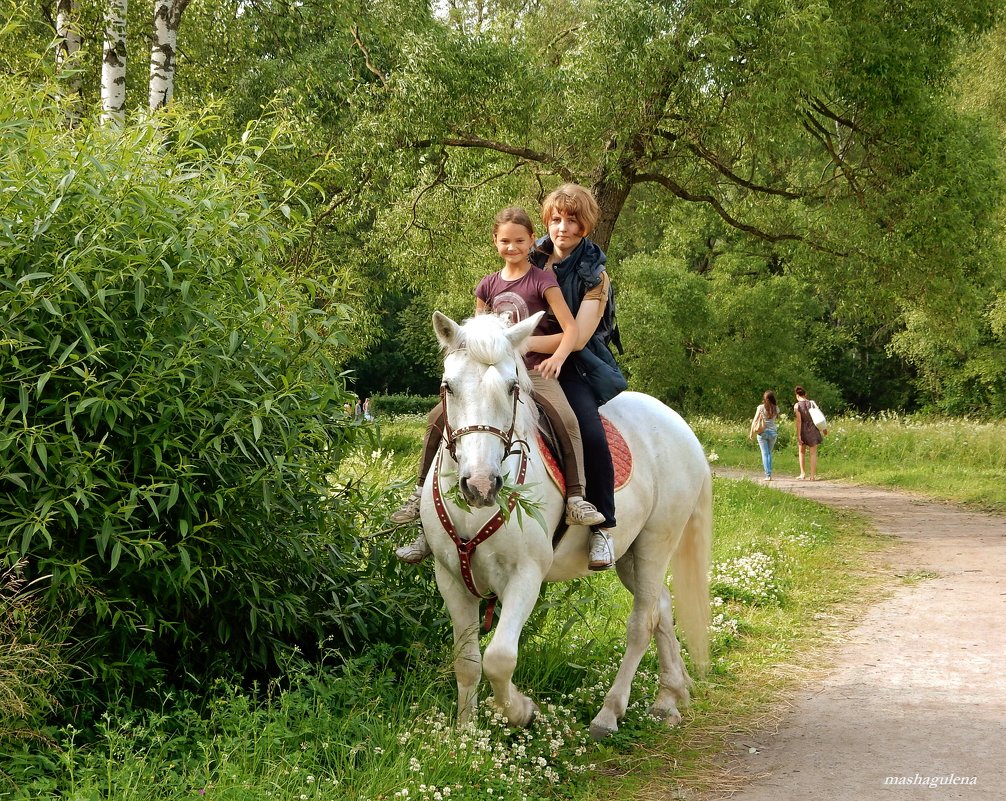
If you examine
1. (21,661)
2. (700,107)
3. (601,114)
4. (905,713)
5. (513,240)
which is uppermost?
(700,107)

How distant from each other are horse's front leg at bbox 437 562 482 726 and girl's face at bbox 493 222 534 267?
167 centimetres

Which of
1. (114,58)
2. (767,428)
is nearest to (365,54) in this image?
(114,58)

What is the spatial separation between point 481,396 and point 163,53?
8.12 metres

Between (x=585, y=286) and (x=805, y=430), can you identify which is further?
(x=805, y=430)

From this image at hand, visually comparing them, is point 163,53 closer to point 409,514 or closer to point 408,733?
point 409,514

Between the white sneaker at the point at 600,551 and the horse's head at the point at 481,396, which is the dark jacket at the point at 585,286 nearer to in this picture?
the white sneaker at the point at 600,551

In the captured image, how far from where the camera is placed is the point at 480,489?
4.06 metres

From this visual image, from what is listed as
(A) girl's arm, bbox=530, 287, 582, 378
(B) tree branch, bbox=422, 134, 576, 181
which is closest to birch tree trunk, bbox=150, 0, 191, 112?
(B) tree branch, bbox=422, 134, 576, 181

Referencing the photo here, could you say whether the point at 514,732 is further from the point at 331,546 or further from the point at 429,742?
the point at 331,546

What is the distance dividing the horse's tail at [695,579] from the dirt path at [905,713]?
2.37 ft

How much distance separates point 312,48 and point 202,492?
602 inches

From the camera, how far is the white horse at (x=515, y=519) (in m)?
4.34

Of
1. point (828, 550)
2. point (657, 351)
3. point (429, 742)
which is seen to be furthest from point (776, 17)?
point (657, 351)

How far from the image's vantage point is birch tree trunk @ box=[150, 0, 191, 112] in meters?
10.6
